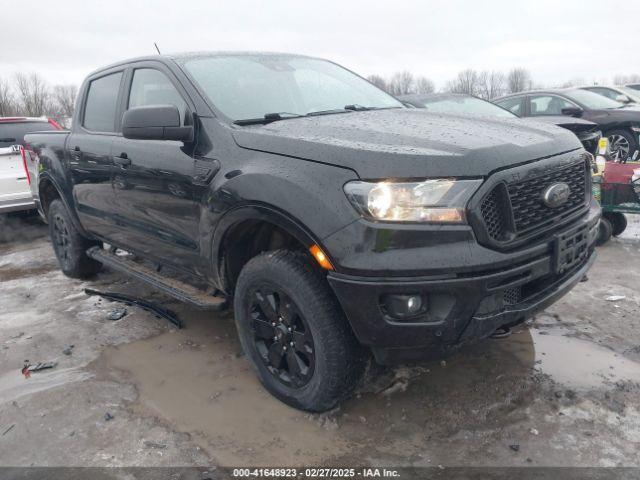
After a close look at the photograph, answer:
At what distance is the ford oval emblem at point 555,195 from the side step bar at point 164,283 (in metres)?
1.86

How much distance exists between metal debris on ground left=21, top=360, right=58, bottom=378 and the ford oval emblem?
10.3ft

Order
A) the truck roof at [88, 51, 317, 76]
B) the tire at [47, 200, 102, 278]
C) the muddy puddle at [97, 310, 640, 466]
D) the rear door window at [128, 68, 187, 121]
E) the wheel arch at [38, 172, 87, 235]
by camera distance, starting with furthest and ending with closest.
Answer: the tire at [47, 200, 102, 278]
the wheel arch at [38, 172, 87, 235]
the truck roof at [88, 51, 317, 76]
the rear door window at [128, 68, 187, 121]
the muddy puddle at [97, 310, 640, 466]

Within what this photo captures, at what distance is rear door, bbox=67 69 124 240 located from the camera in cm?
397

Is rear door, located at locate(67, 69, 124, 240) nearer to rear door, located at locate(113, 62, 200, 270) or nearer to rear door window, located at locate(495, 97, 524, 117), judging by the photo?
rear door, located at locate(113, 62, 200, 270)

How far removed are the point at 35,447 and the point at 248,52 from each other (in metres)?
2.76

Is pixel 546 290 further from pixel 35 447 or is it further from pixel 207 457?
pixel 35 447

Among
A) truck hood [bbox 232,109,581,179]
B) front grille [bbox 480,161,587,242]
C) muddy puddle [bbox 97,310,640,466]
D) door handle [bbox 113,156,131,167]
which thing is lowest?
muddy puddle [bbox 97,310,640,466]

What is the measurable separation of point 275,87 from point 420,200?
1.57 metres

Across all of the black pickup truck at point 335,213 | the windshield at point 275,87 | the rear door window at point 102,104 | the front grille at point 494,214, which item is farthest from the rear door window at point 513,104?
the front grille at point 494,214

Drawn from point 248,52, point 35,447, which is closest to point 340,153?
point 248,52

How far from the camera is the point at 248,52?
3736 mm

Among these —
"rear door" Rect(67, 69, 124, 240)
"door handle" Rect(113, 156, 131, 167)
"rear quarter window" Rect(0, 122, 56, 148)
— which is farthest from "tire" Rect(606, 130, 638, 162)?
"rear quarter window" Rect(0, 122, 56, 148)

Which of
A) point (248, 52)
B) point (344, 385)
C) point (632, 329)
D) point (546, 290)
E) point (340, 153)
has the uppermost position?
point (248, 52)

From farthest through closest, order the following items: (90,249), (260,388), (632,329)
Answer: (90,249)
(632,329)
(260,388)
